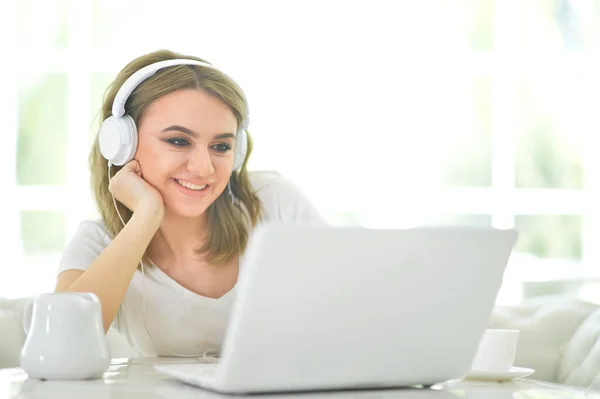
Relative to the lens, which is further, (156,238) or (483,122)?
(483,122)

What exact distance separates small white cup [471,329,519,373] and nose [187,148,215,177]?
0.84 metres

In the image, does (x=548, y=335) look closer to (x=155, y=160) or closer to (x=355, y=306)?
(x=155, y=160)

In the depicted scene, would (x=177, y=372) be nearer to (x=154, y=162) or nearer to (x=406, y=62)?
(x=154, y=162)

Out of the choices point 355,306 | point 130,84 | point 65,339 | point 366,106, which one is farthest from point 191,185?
point 366,106

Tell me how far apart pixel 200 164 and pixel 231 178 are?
296 mm

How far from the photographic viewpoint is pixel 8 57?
384cm

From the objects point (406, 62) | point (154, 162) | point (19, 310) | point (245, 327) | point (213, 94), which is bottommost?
point (19, 310)

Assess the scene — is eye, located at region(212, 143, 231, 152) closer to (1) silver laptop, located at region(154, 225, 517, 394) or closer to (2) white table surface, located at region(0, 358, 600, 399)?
(2) white table surface, located at region(0, 358, 600, 399)

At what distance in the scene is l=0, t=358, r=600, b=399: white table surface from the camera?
1.05 meters

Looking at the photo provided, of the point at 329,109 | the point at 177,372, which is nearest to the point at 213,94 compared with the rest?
the point at 177,372

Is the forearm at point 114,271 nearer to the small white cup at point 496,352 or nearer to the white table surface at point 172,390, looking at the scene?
the white table surface at point 172,390

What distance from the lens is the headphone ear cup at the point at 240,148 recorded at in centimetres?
209

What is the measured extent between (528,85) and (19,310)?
2.71 m

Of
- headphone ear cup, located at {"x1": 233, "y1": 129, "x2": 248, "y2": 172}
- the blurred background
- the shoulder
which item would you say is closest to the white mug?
headphone ear cup, located at {"x1": 233, "y1": 129, "x2": 248, "y2": 172}
